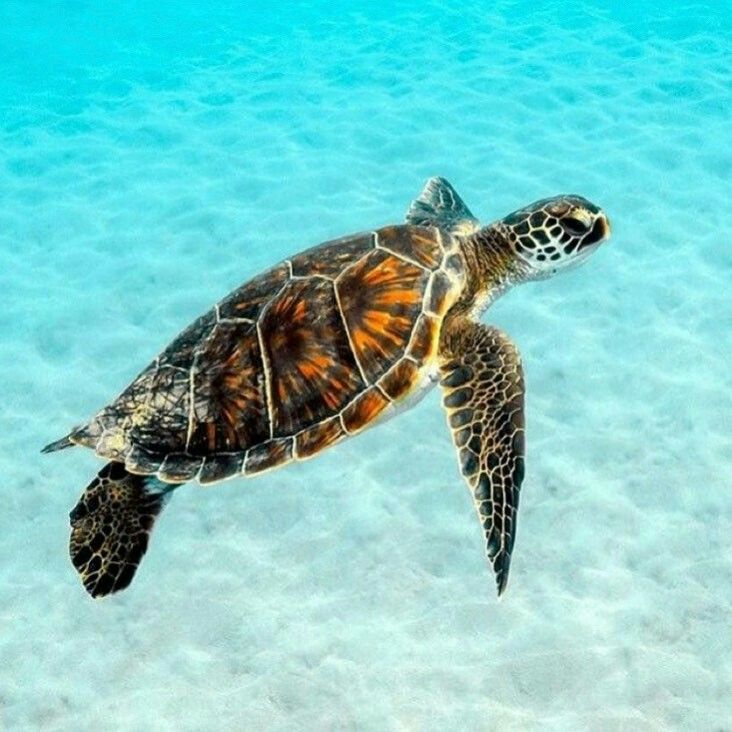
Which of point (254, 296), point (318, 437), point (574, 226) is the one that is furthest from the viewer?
point (574, 226)

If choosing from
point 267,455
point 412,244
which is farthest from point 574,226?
point 267,455

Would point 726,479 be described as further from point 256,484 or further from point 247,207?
point 247,207

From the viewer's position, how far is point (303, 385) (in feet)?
9.48

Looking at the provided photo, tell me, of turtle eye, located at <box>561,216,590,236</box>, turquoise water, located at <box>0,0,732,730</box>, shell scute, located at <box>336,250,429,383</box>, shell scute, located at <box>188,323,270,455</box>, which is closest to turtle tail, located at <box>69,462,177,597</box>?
shell scute, located at <box>188,323,270,455</box>

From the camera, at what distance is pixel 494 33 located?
10.7m

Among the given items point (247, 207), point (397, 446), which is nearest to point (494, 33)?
point (247, 207)

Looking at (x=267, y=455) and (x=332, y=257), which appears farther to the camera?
(x=332, y=257)

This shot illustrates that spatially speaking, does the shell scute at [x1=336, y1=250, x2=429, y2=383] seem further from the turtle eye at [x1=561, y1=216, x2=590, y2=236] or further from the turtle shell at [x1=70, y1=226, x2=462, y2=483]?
the turtle eye at [x1=561, y1=216, x2=590, y2=236]

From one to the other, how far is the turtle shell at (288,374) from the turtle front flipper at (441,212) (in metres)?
0.72

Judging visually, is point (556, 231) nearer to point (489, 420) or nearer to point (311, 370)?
point (489, 420)

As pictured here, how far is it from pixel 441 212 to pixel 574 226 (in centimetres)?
84

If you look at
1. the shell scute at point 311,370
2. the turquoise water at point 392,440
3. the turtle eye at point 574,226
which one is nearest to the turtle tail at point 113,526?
the shell scute at point 311,370

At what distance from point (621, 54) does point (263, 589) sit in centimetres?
819

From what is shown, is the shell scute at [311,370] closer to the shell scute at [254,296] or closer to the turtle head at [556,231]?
the shell scute at [254,296]
